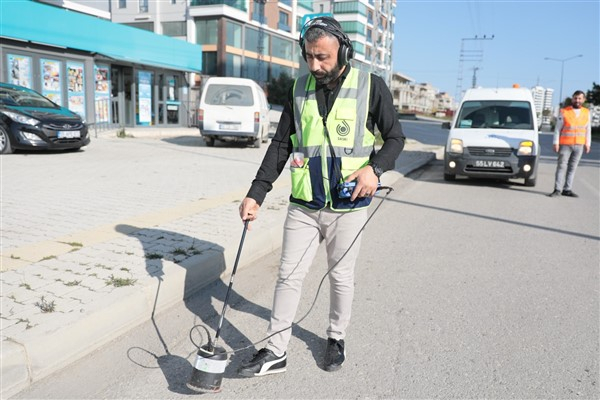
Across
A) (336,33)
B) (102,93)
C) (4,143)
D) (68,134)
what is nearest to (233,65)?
(102,93)

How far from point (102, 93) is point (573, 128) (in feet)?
54.7

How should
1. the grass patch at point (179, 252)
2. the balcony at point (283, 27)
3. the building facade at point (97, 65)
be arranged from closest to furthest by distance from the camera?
the grass patch at point (179, 252)
the building facade at point (97, 65)
the balcony at point (283, 27)

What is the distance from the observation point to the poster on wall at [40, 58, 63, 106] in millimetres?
17016

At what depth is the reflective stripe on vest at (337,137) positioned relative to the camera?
2869 mm

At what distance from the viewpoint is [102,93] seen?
65.8 feet

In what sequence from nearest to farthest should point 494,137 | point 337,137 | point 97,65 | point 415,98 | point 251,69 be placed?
Answer: point 337,137 < point 494,137 < point 97,65 < point 251,69 < point 415,98

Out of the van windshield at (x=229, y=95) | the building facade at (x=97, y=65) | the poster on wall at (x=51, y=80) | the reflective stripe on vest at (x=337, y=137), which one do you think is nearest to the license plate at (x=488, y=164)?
the van windshield at (x=229, y=95)

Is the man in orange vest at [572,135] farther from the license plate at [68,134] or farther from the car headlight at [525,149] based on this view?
the license plate at [68,134]

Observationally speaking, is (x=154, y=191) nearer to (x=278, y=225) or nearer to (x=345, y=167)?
(x=278, y=225)

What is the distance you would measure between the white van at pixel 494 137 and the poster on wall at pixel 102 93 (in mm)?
13568

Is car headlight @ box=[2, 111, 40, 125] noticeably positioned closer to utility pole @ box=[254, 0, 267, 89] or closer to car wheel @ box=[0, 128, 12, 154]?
car wheel @ box=[0, 128, 12, 154]

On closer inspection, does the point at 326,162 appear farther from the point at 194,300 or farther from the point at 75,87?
the point at 75,87

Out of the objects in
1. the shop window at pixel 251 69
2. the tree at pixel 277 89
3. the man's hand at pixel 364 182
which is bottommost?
the man's hand at pixel 364 182

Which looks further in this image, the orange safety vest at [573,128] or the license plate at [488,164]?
the license plate at [488,164]
